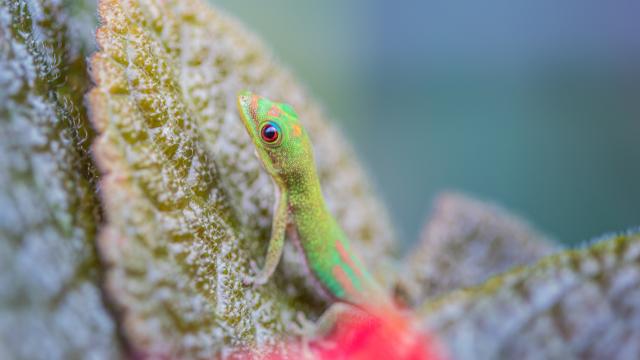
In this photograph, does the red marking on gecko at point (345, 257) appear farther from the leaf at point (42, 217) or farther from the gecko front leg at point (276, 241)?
the leaf at point (42, 217)

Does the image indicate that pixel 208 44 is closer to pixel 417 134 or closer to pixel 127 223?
pixel 127 223

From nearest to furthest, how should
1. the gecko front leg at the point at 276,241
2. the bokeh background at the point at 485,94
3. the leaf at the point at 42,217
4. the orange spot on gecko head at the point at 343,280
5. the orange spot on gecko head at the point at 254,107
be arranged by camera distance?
the leaf at the point at 42,217, the gecko front leg at the point at 276,241, the orange spot on gecko head at the point at 254,107, the orange spot on gecko head at the point at 343,280, the bokeh background at the point at 485,94

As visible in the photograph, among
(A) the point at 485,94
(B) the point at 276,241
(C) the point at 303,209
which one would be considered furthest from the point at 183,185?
(A) the point at 485,94

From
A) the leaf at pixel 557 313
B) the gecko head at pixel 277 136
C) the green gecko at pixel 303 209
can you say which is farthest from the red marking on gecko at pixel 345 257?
the leaf at pixel 557 313

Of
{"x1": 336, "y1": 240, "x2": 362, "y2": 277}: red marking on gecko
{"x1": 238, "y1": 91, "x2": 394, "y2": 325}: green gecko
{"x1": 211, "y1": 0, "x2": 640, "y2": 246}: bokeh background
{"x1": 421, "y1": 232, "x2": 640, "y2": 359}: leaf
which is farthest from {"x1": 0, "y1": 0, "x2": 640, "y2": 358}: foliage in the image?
{"x1": 211, "y1": 0, "x2": 640, "y2": 246}: bokeh background

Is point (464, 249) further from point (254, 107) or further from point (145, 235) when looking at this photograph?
point (145, 235)

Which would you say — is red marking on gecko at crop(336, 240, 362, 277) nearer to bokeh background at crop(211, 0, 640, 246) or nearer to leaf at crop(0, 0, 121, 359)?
leaf at crop(0, 0, 121, 359)
